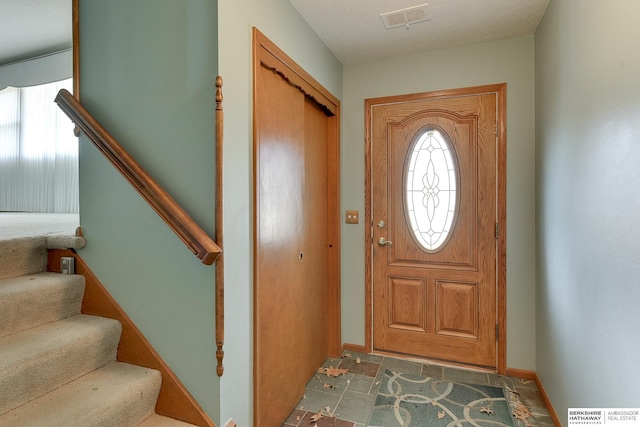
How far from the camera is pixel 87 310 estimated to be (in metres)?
1.74

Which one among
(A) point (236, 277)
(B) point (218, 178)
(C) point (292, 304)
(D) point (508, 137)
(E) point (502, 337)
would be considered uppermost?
(D) point (508, 137)

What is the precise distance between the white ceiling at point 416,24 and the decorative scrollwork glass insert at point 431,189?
2.36ft

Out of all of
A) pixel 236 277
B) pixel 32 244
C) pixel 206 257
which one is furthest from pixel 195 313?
pixel 32 244

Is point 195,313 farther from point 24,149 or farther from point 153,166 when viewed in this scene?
point 24,149

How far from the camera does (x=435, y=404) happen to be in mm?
2131

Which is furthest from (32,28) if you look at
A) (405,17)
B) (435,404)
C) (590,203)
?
(435,404)

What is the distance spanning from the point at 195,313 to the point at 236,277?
24 cm

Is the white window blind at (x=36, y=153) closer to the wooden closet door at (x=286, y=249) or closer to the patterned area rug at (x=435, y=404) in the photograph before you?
the wooden closet door at (x=286, y=249)

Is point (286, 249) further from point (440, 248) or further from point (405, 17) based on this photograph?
point (405, 17)

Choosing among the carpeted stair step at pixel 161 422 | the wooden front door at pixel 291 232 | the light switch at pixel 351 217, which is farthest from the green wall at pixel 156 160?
the light switch at pixel 351 217

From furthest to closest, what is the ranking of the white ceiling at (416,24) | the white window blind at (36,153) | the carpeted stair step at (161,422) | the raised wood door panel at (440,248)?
the white window blind at (36,153), the raised wood door panel at (440,248), the white ceiling at (416,24), the carpeted stair step at (161,422)

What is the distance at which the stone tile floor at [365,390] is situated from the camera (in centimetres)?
197

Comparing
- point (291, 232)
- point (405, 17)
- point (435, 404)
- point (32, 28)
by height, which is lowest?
point (435, 404)
